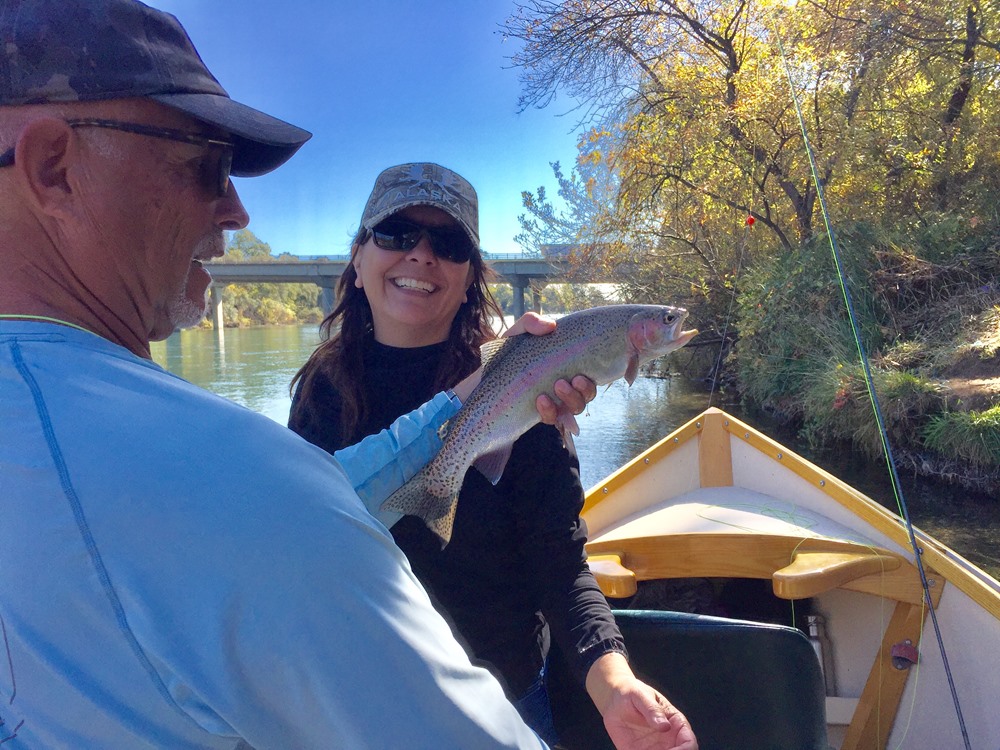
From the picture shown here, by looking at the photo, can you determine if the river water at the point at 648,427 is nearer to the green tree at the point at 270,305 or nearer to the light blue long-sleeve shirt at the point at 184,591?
the light blue long-sleeve shirt at the point at 184,591

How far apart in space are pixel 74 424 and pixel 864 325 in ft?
43.9

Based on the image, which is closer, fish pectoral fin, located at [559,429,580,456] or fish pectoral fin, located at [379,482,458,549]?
fish pectoral fin, located at [379,482,458,549]

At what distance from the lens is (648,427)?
14.5 m

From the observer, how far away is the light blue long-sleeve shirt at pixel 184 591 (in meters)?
0.65

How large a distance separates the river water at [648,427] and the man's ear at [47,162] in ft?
8.61

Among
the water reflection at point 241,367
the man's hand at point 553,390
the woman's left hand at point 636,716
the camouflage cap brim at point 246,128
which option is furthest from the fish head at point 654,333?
the water reflection at point 241,367

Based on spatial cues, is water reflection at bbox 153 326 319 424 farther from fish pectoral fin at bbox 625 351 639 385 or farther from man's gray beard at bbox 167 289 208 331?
man's gray beard at bbox 167 289 208 331

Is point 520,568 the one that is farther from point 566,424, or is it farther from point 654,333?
point 654,333

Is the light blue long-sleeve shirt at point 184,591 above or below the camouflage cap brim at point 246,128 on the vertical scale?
below

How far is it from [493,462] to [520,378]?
Answer: 0.30 metres

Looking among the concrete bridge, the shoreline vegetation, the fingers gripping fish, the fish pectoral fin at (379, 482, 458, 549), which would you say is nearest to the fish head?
the fingers gripping fish

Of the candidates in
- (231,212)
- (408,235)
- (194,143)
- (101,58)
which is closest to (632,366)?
(408,235)

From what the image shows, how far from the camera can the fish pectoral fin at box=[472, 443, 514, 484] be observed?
207 centimetres

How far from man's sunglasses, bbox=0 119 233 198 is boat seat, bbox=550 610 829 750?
186cm
